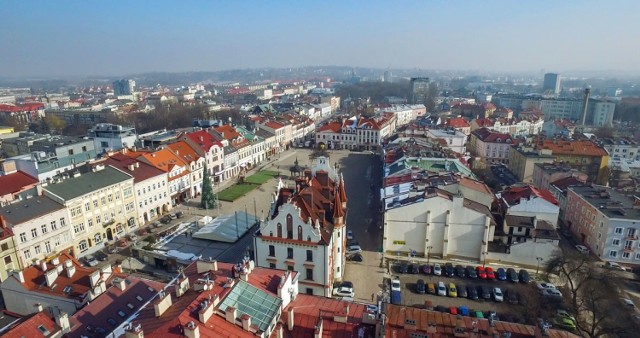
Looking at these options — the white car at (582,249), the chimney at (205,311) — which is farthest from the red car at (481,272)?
the chimney at (205,311)

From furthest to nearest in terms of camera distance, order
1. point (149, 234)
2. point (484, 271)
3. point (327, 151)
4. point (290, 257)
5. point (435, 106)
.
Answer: point (435, 106)
point (327, 151)
point (149, 234)
point (484, 271)
point (290, 257)

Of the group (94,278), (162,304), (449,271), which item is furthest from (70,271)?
(449,271)

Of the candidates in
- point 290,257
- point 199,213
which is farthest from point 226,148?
point 290,257

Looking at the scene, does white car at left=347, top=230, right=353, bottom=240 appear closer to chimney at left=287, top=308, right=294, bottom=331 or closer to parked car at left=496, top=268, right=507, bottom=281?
parked car at left=496, top=268, right=507, bottom=281

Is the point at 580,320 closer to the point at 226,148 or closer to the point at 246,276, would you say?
the point at 246,276

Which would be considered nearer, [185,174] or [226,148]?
[185,174]

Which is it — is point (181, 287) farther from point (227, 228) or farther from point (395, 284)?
point (227, 228)

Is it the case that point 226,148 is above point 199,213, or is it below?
above
